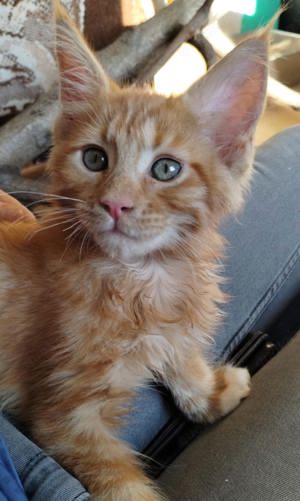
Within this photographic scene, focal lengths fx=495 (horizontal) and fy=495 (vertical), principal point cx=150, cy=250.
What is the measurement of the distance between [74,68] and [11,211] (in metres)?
0.40

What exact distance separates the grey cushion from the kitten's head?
304 mm

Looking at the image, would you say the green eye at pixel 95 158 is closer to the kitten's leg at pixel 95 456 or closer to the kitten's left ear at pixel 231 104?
the kitten's left ear at pixel 231 104

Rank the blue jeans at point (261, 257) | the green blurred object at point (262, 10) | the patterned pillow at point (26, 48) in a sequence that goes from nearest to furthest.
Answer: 1. the blue jeans at point (261, 257)
2. the patterned pillow at point (26, 48)
3. the green blurred object at point (262, 10)

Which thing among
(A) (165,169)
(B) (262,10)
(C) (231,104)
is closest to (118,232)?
(A) (165,169)

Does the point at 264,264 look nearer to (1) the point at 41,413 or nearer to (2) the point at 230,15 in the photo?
(1) the point at 41,413

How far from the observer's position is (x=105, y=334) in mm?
849

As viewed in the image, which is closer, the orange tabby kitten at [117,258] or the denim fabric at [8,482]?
the denim fabric at [8,482]

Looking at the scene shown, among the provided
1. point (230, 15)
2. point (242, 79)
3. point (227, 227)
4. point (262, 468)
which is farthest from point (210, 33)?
point (262, 468)

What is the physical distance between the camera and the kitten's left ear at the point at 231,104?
2.75 feet

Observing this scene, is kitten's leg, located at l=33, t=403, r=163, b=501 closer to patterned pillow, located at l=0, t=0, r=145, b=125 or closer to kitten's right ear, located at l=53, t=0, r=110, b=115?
kitten's right ear, located at l=53, t=0, r=110, b=115

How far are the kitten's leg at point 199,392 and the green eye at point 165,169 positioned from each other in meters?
0.36

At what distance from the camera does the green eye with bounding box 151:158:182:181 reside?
2.71 ft

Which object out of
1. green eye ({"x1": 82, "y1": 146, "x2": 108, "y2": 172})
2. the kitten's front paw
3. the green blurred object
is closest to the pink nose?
green eye ({"x1": 82, "y1": 146, "x2": 108, "y2": 172})

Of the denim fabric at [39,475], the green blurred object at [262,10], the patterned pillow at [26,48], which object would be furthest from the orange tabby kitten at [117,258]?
the green blurred object at [262,10]
